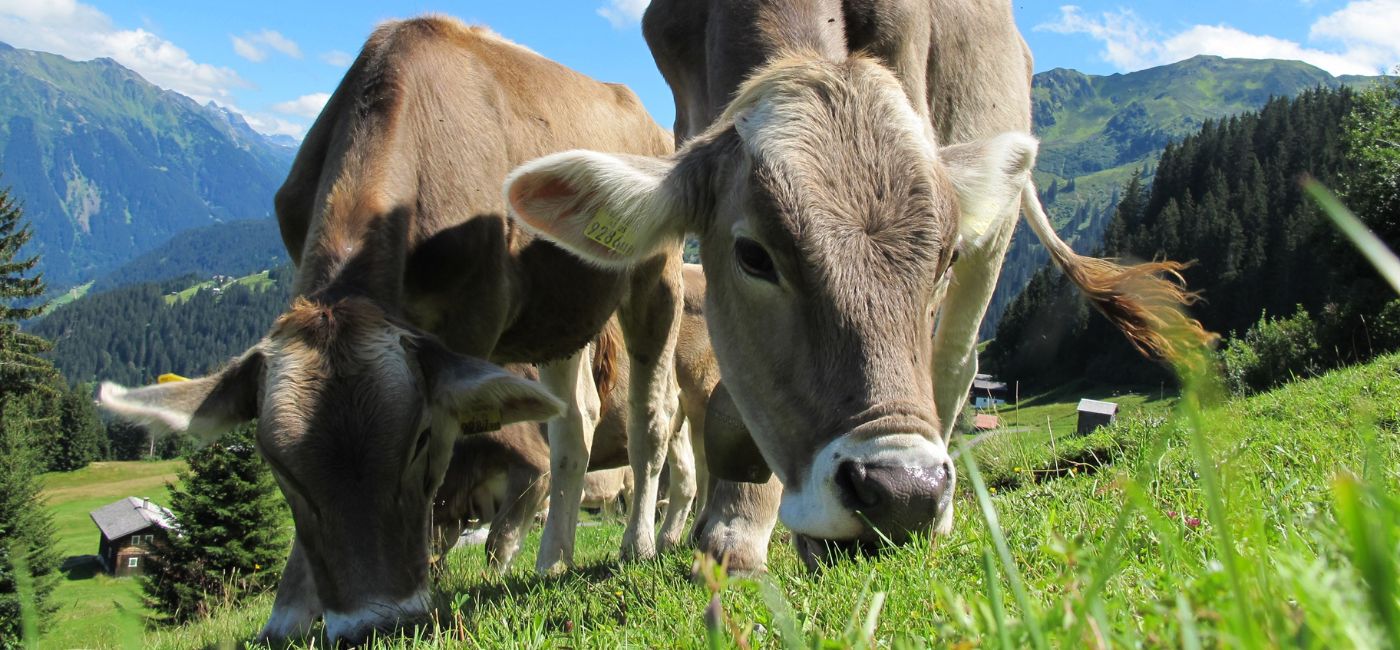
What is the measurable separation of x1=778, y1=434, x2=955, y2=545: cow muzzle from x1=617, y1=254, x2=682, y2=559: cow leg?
420cm

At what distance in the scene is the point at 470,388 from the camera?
4086 mm

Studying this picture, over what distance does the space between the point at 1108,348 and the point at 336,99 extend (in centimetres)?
9634

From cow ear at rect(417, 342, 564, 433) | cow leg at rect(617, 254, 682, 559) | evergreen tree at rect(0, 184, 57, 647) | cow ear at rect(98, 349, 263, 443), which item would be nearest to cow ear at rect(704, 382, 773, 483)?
cow ear at rect(417, 342, 564, 433)

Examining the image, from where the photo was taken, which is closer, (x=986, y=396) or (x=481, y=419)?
(x=481, y=419)

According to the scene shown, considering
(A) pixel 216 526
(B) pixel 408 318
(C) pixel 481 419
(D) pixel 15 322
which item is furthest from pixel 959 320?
(D) pixel 15 322

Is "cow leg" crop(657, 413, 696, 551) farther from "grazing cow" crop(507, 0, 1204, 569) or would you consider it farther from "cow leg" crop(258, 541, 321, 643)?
"cow leg" crop(258, 541, 321, 643)

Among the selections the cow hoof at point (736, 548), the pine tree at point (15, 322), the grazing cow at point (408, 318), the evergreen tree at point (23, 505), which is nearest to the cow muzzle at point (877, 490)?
the cow hoof at point (736, 548)

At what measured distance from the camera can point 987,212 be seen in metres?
4.26

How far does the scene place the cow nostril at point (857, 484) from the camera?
2.96m

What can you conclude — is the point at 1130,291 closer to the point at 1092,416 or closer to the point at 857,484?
the point at 857,484

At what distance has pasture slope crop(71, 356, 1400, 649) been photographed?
895 mm

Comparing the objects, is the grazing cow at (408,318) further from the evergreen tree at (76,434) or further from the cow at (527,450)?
the evergreen tree at (76,434)

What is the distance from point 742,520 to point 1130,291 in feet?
11.9

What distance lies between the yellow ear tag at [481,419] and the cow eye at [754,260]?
1343 mm
